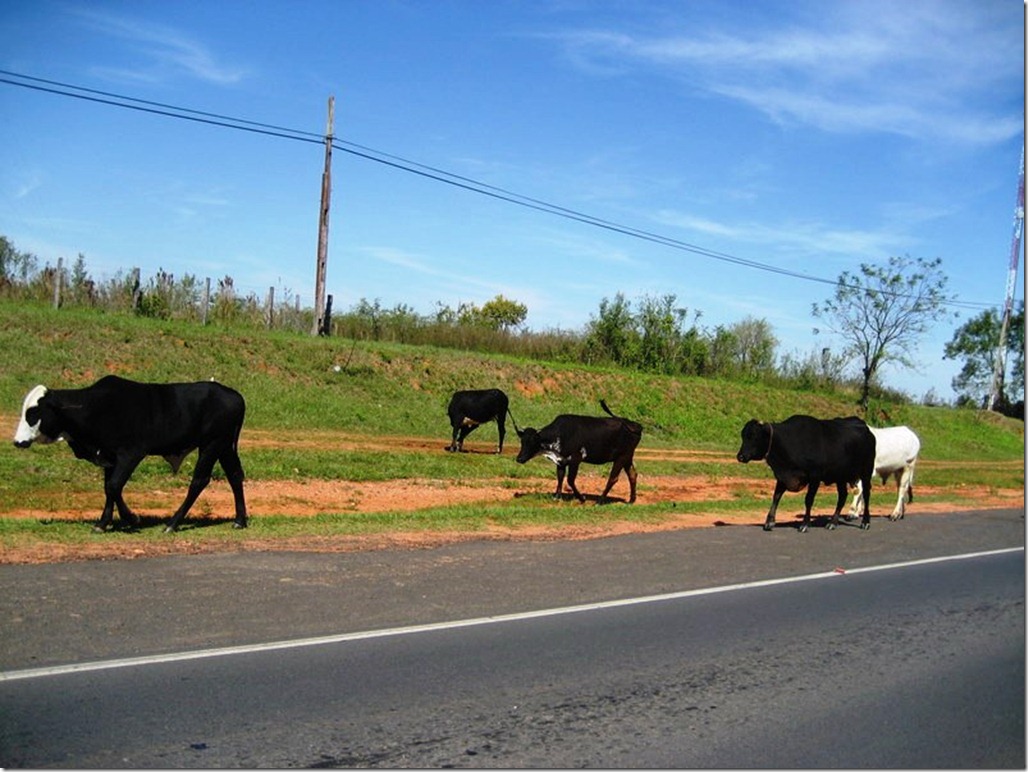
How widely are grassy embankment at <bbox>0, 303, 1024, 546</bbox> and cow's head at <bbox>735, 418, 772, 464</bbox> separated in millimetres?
2057

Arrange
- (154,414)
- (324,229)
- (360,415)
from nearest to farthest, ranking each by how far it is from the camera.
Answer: (154,414) → (360,415) → (324,229)

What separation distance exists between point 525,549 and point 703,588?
258cm

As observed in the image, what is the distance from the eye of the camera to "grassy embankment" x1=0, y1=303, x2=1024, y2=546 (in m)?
15.5

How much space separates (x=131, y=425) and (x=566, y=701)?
7.64 meters

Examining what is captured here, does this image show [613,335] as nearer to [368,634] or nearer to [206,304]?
[206,304]

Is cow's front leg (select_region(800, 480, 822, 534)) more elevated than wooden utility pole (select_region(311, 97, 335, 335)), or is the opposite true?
wooden utility pole (select_region(311, 97, 335, 335))

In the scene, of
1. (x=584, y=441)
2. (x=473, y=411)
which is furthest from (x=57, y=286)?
(x=584, y=441)

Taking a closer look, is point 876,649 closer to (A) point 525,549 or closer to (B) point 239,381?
(A) point 525,549

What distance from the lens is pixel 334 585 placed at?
32.6ft

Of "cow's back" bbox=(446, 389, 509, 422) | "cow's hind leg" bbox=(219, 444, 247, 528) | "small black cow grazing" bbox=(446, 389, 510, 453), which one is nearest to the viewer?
"cow's hind leg" bbox=(219, 444, 247, 528)

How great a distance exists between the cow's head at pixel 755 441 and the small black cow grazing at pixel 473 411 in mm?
10363

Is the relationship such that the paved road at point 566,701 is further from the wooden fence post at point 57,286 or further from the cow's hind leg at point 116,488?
the wooden fence post at point 57,286

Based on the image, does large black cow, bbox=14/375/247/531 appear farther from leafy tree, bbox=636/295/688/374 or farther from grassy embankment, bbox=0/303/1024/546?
leafy tree, bbox=636/295/688/374

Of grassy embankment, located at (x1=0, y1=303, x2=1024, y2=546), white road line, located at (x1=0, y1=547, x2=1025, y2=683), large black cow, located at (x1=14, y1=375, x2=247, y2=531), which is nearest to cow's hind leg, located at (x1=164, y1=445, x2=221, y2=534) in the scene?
large black cow, located at (x1=14, y1=375, x2=247, y2=531)
